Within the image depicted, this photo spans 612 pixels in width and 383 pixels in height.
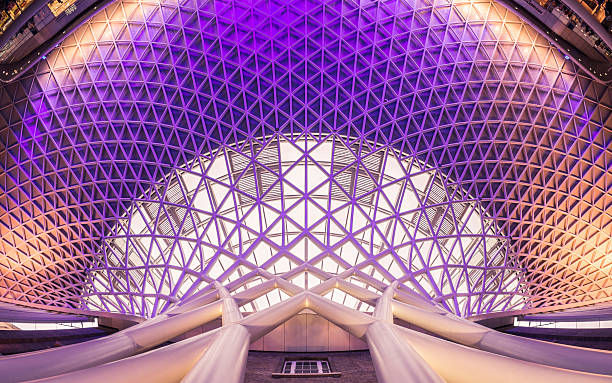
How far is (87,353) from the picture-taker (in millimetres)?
9922

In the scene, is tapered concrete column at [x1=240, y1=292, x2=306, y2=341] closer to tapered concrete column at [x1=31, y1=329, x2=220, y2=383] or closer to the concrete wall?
tapered concrete column at [x1=31, y1=329, x2=220, y2=383]

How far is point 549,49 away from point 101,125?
→ 3494 centimetres

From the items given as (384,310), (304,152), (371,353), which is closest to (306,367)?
(384,310)

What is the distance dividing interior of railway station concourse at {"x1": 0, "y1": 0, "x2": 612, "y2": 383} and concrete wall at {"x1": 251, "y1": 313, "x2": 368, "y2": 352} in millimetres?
128

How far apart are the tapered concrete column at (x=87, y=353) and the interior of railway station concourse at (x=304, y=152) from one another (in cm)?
735

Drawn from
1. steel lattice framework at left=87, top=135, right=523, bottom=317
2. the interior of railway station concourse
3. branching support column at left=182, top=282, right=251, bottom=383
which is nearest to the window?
the interior of railway station concourse

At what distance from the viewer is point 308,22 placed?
27.8 metres

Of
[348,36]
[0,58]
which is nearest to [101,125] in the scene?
[0,58]

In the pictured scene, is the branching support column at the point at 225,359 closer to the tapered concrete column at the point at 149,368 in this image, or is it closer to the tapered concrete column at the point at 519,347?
the tapered concrete column at the point at 149,368

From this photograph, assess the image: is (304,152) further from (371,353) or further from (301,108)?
(371,353)

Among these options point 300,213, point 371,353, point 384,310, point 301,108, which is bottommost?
point 371,353

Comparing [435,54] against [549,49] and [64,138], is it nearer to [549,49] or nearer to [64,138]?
[549,49]

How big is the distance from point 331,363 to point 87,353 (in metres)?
13.6


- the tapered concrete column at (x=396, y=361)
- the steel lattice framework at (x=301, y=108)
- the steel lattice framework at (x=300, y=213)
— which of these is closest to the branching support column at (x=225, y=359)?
the tapered concrete column at (x=396, y=361)
